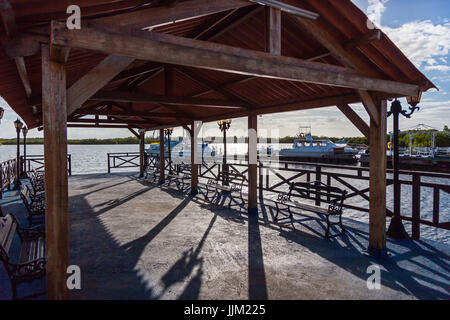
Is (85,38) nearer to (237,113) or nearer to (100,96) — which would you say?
(100,96)

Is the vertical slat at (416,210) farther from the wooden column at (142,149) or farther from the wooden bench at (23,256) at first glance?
the wooden column at (142,149)

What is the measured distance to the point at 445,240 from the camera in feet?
19.2

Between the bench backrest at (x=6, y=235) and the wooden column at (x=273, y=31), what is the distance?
3.55 metres

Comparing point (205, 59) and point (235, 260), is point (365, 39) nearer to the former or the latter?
point (205, 59)

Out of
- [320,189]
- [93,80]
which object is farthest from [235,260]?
[93,80]

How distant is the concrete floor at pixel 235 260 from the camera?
3257mm

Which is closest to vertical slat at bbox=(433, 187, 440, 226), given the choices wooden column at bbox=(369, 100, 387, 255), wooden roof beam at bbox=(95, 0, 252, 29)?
wooden column at bbox=(369, 100, 387, 255)

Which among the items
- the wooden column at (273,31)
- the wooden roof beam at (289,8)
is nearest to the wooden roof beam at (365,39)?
the wooden roof beam at (289,8)

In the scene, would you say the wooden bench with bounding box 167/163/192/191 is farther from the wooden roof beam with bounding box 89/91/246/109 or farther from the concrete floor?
the wooden roof beam with bounding box 89/91/246/109

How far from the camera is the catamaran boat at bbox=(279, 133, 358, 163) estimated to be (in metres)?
35.3

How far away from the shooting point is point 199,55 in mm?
2672

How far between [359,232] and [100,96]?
5723 mm

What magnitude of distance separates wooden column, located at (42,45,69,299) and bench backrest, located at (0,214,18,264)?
24.8 inches
